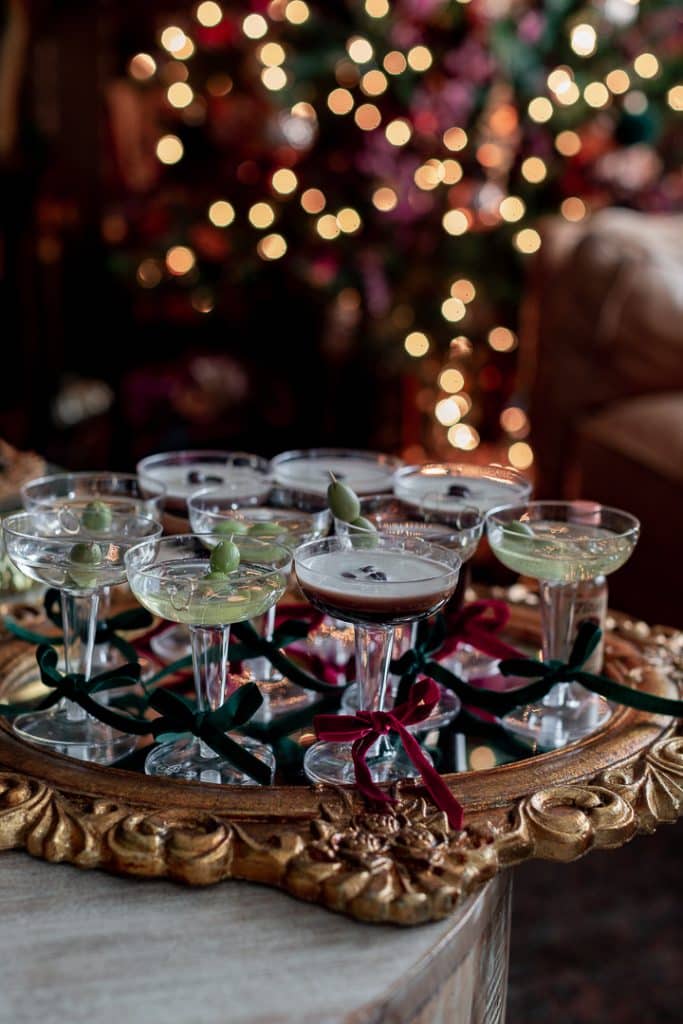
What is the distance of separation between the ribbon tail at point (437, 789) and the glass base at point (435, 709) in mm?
194

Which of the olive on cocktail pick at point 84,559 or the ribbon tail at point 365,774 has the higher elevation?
the olive on cocktail pick at point 84,559

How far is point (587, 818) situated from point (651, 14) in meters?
3.47

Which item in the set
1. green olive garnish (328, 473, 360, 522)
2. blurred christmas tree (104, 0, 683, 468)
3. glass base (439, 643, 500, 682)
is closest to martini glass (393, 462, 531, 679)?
glass base (439, 643, 500, 682)

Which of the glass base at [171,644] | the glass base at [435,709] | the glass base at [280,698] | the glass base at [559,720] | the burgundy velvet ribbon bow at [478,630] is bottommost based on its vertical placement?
the glass base at [171,644]

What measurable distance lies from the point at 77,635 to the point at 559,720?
0.51 meters

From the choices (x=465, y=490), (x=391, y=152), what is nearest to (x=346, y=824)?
(x=465, y=490)

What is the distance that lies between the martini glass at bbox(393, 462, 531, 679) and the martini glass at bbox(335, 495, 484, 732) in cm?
2

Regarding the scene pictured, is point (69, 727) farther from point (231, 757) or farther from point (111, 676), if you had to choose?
point (231, 757)

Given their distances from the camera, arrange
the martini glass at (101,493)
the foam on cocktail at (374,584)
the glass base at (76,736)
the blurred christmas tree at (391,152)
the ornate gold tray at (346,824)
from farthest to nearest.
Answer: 1. the blurred christmas tree at (391,152)
2. the martini glass at (101,493)
3. the glass base at (76,736)
4. the foam on cocktail at (374,584)
5. the ornate gold tray at (346,824)

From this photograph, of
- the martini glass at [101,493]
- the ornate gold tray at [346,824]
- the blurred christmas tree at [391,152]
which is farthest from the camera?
the blurred christmas tree at [391,152]

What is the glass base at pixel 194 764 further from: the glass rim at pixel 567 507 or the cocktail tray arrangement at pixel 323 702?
the glass rim at pixel 567 507

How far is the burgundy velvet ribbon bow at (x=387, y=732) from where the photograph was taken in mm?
949

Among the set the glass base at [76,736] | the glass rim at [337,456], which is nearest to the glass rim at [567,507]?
the glass rim at [337,456]

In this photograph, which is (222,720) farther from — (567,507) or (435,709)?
(567,507)
